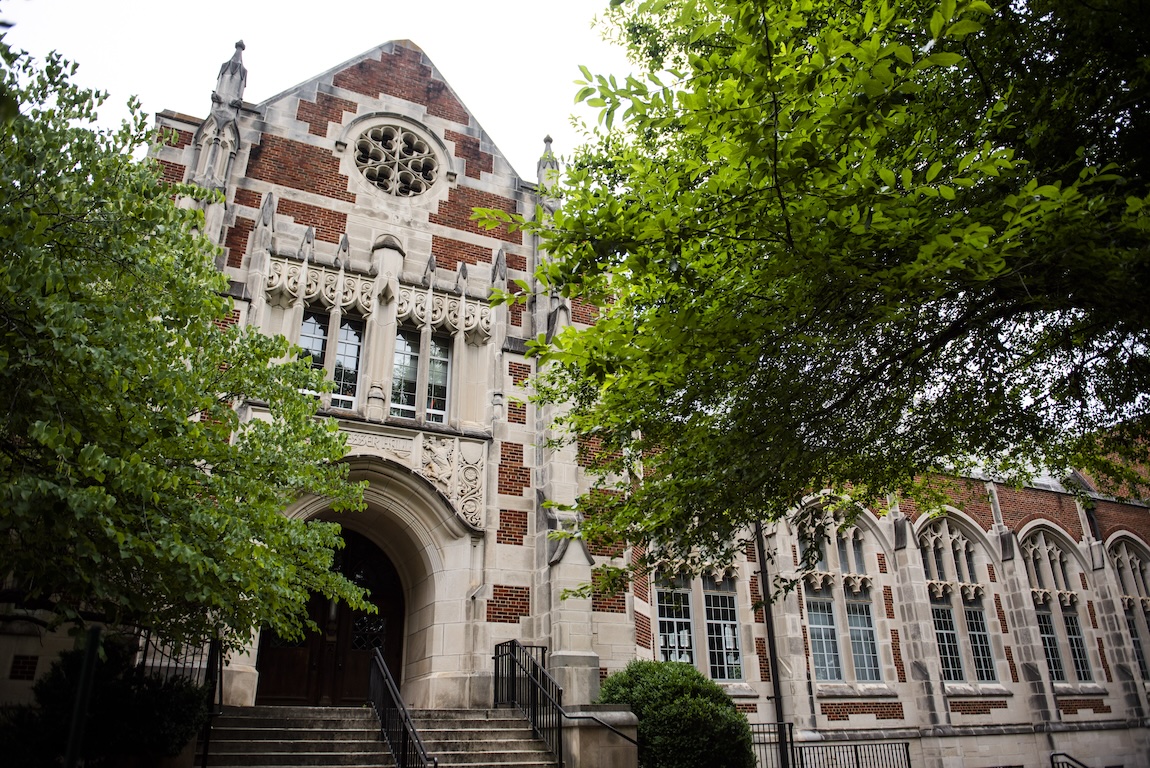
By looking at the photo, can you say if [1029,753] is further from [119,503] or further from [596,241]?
[119,503]

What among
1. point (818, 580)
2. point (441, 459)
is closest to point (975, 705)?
point (818, 580)

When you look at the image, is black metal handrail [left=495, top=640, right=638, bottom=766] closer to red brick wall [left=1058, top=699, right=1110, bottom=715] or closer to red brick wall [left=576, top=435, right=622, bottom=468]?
red brick wall [left=576, top=435, right=622, bottom=468]

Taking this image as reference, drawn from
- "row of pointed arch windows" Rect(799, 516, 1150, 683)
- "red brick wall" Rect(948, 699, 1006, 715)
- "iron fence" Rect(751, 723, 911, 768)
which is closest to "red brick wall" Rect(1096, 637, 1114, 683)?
"row of pointed arch windows" Rect(799, 516, 1150, 683)

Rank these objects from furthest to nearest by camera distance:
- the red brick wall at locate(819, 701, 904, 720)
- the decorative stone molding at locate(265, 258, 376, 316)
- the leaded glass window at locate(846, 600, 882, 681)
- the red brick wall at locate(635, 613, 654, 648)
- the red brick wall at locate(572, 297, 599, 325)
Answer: the leaded glass window at locate(846, 600, 882, 681) → the red brick wall at locate(819, 701, 904, 720) → the red brick wall at locate(572, 297, 599, 325) → the red brick wall at locate(635, 613, 654, 648) → the decorative stone molding at locate(265, 258, 376, 316)

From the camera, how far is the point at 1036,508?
861 inches

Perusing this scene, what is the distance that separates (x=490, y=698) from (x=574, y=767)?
228 centimetres

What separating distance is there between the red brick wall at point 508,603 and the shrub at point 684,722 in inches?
77.4

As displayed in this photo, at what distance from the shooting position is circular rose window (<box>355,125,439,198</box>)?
1478 cm

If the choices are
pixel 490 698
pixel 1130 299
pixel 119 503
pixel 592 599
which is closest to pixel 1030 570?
pixel 592 599

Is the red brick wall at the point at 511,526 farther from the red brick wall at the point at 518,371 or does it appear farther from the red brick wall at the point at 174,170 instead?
the red brick wall at the point at 174,170

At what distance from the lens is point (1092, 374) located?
8.05 meters

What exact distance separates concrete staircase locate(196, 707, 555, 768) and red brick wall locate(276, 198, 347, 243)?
7.79 m

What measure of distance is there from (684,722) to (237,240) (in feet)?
33.2

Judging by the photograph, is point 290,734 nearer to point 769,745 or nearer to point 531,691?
point 531,691
